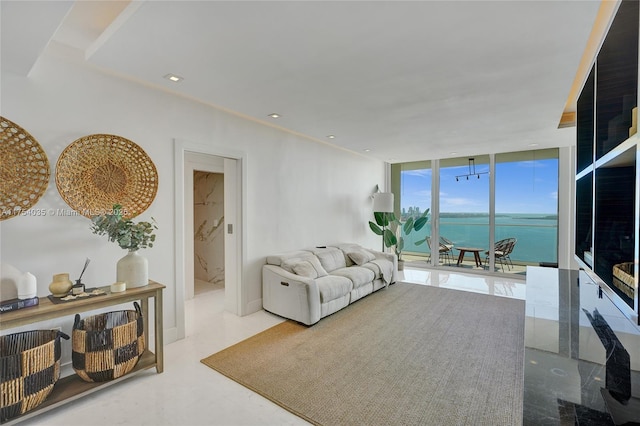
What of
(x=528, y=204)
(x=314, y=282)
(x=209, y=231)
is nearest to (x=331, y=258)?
(x=314, y=282)

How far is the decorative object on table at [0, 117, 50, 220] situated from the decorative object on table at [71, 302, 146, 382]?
0.95 m

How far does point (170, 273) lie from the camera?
3115mm

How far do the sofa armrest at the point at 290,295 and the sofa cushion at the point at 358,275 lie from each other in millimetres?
787

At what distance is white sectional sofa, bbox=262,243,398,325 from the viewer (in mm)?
3523

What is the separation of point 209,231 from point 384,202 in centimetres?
360

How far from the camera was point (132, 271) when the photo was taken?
2467 millimetres

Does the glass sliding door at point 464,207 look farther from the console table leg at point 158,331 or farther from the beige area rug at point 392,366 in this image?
the console table leg at point 158,331

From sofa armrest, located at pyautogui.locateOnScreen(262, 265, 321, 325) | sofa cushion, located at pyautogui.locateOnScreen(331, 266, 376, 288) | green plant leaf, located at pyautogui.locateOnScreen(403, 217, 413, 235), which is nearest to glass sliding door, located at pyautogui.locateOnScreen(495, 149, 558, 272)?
green plant leaf, located at pyautogui.locateOnScreen(403, 217, 413, 235)

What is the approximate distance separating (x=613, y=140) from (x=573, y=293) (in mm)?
1452

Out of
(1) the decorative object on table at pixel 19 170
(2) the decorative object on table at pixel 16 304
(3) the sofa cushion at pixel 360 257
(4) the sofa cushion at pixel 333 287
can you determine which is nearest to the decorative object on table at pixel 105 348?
(2) the decorative object on table at pixel 16 304

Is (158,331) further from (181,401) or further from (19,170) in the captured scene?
(19,170)

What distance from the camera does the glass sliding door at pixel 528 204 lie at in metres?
5.61

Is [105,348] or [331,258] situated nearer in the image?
[105,348]

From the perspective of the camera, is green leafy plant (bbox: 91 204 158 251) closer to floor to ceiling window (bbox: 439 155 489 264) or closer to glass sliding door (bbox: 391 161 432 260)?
glass sliding door (bbox: 391 161 432 260)
